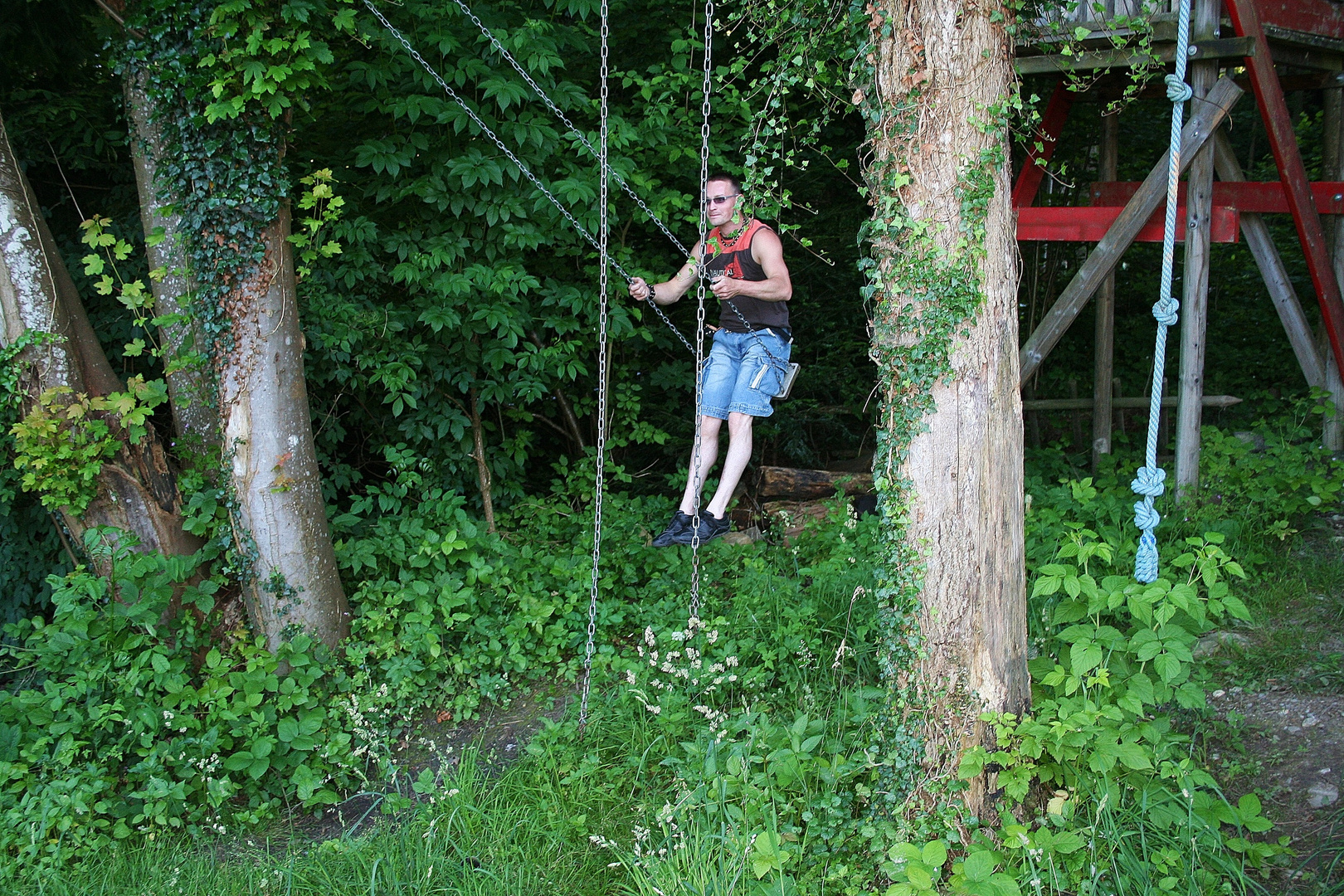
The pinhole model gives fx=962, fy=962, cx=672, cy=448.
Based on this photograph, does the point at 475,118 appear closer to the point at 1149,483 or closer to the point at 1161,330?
the point at 1161,330

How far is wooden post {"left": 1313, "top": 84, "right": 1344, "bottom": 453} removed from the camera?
6.03 meters

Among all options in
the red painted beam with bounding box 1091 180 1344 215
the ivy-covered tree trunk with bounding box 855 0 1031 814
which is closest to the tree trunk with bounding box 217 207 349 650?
the ivy-covered tree trunk with bounding box 855 0 1031 814

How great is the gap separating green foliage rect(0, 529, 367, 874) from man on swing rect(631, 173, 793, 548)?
6.47 feet

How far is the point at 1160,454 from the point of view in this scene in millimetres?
7586

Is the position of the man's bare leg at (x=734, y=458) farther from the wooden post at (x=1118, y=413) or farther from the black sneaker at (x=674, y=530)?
the wooden post at (x=1118, y=413)

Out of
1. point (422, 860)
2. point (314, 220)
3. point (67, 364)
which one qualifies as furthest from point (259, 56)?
point (422, 860)

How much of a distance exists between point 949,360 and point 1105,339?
487 centimetres

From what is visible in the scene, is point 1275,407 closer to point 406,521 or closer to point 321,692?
point 406,521

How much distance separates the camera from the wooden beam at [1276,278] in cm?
596

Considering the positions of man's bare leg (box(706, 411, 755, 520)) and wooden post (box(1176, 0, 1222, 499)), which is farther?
wooden post (box(1176, 0, 1222, 499))

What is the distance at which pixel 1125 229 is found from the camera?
5543 millimetres

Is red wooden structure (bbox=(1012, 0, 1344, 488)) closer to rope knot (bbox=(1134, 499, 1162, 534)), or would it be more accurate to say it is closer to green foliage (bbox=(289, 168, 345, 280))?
rope knot (bbox=(1134, 499, 1162, 534))

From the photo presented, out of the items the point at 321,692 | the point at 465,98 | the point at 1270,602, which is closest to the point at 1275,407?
the point at 1270,602

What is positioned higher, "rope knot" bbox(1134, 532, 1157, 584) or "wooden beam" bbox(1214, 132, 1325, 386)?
"wooden beam" bbox(1214, 132, 1325, 386)
